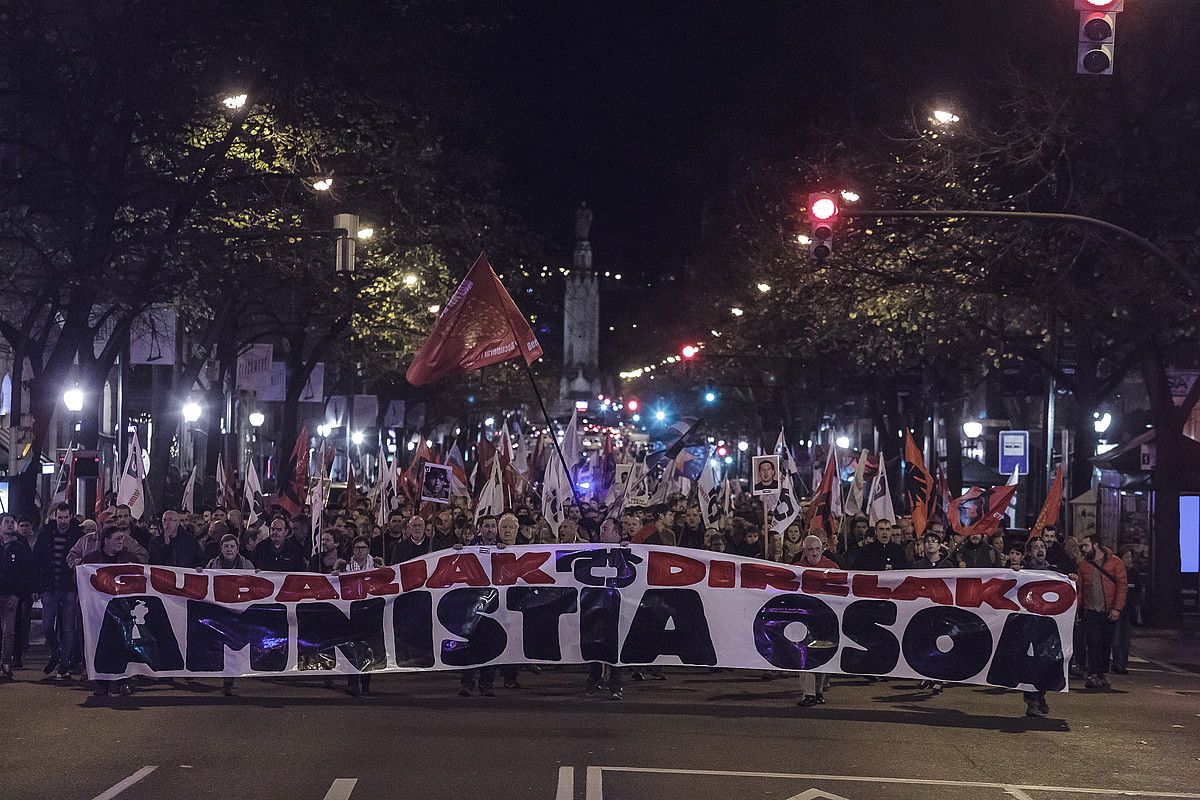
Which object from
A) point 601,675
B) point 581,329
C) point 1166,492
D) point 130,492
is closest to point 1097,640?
point 601,675

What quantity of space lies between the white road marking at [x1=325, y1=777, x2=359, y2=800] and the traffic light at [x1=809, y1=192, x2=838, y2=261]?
391 inches

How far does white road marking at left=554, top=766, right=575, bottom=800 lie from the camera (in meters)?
9.67

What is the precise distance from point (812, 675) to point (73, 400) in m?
27.5

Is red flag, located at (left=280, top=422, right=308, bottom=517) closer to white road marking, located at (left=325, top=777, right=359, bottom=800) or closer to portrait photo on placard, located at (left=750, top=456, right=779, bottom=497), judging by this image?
portrait photo on placard, located at (left=750, top=456, right=779, bottom=497)

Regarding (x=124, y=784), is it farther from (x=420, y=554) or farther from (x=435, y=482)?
(x=435, y=482)

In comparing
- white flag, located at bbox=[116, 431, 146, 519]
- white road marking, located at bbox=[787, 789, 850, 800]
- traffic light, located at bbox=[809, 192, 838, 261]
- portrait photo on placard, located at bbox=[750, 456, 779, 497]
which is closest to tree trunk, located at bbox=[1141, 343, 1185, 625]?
portrait photo on placard, located at bbox=[750, 456, 779, 497]

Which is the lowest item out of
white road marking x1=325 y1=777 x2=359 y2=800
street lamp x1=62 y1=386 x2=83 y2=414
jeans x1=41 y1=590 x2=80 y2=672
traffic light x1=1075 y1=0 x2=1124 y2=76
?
white road marking x1=325 y1=777 x2=359 y2=800

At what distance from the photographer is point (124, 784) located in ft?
32.0

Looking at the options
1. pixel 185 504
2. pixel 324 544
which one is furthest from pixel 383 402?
pixel 324 544

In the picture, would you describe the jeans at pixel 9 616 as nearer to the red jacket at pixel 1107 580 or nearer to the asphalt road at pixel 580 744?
the asphalt road at pixel 580 744

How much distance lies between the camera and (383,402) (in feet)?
190

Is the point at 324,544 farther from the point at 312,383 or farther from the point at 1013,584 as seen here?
the point at 312,383

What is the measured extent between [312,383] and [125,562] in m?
29.1

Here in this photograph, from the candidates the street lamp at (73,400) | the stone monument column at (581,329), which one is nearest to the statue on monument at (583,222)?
the stone monument column at (581,329)
